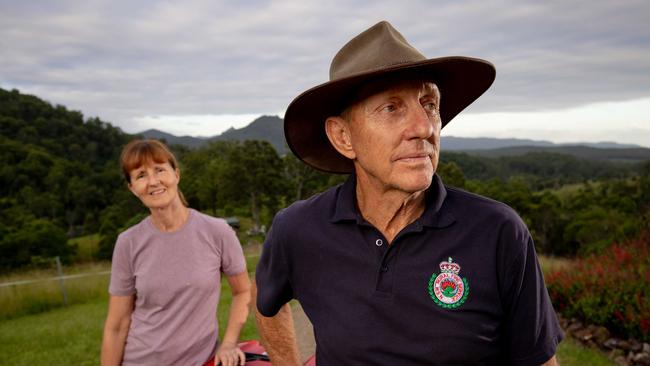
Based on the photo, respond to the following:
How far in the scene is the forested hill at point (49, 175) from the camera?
42969 millimetres

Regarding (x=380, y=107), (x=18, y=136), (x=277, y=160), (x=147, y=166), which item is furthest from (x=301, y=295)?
(x=18, y=136)

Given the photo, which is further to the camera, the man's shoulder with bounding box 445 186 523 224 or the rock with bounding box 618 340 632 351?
the rock with bounding box 618 340 632 351

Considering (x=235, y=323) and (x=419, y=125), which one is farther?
(x=235, y=323)

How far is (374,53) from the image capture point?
165 cm

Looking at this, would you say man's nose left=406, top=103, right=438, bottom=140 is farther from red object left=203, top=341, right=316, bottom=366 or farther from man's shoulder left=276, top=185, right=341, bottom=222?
red object left=203, top=341, right=316, bottom=366

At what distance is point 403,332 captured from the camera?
1.53 m

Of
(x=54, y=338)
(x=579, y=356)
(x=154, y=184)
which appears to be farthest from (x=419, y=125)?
(x=54, y=338)

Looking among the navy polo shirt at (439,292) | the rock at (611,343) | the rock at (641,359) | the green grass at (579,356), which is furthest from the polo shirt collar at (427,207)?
the rock at (611,343)

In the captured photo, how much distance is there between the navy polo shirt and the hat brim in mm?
450

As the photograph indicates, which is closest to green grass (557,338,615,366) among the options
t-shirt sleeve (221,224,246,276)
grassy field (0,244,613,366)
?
grassy field (0,244,613,366)

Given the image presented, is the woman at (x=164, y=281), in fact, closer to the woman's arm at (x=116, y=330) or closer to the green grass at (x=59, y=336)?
the woman's arm at (x=116, y=330)

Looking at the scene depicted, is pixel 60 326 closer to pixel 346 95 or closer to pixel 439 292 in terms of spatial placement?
pixel 346 95

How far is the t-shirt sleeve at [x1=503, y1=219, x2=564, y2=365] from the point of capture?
148 centimetres

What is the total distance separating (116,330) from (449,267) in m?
1.95
